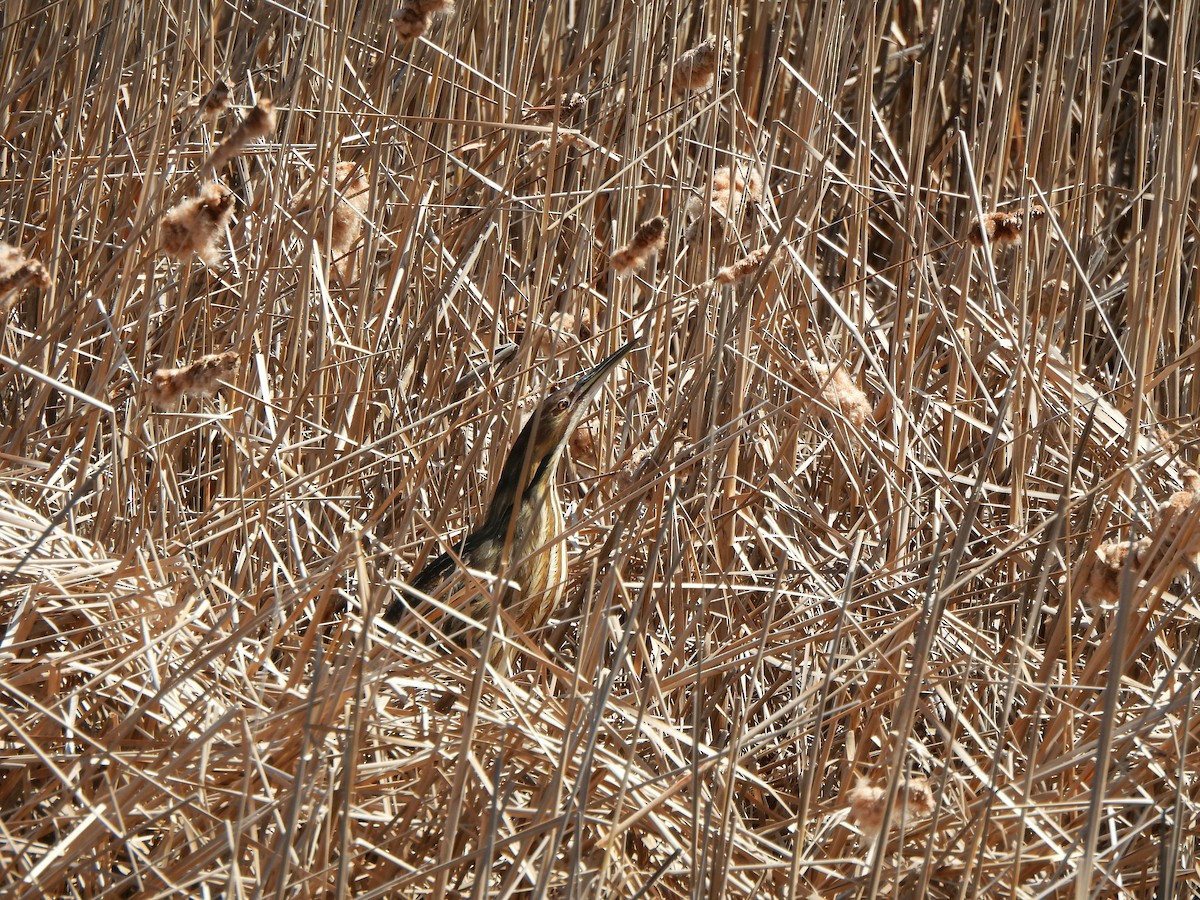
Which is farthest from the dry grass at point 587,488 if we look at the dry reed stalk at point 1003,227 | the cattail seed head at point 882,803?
the dry reed stalk at point 1003,227

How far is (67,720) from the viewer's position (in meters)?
1.42

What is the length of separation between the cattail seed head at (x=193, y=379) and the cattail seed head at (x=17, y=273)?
156 millimetres

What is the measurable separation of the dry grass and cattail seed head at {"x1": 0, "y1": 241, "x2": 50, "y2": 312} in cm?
9

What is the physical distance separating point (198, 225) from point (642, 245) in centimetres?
48

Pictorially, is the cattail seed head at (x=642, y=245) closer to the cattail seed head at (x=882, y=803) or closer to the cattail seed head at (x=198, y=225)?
the cattail seed head at (x=198, y=225)

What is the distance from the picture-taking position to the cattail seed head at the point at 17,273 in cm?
131

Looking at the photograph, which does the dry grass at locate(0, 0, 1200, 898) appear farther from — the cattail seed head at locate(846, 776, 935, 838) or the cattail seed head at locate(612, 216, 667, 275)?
the cattail seed head at locate(612, 216, 667, 275)

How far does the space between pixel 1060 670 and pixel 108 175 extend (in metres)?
1.62

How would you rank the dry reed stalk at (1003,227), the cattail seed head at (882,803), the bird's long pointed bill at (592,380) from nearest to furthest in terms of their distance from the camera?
1. the cattail seed head at (882,803)
2. the dry reed stalk at (1003,227)
3. the bird's long pointed bill at (592,380)

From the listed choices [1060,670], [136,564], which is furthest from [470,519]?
[1060,670]

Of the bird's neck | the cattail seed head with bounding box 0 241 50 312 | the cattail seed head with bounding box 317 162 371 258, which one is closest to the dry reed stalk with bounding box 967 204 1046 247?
the bird's neck

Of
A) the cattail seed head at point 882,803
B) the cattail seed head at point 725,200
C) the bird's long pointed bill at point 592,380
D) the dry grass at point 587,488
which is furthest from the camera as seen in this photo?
the bird's long pointed bill at point 592,380

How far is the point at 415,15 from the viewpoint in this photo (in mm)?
1498

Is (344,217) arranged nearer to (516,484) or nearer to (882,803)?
(516,484)
